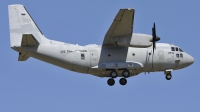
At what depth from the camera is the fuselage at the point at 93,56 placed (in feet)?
198

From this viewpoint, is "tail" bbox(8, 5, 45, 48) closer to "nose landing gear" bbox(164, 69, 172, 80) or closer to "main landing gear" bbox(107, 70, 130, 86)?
"main landing gear" bbox(107, 70, 130, 86)

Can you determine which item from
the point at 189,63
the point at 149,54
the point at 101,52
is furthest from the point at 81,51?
the point at 189,63

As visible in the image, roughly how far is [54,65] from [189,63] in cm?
1191

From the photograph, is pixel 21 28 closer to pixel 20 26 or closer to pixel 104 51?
pixel 20 26

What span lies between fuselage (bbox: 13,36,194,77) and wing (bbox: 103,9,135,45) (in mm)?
930

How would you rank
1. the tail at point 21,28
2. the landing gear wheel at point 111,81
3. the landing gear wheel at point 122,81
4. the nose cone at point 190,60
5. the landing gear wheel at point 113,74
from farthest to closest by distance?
the nose cone at point 190,60
the landing gear wheel at point 111,81
the landing gear wheel at point 122,81
the landing gear wheel at point 113,74
the tail at point 21,28

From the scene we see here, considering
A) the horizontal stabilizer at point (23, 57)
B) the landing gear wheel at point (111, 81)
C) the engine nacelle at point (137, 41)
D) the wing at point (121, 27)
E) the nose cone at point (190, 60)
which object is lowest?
the landing gear wheel at point (111, 81)

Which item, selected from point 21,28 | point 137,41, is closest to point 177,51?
point 137,41

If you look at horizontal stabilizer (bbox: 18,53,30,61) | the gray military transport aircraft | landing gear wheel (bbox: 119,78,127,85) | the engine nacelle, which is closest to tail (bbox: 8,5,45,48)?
the gray military transport aircraft

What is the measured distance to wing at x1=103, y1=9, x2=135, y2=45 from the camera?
5722cm

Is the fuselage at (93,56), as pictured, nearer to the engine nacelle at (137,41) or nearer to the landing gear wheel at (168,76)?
the landing gear wheel at (168,76)

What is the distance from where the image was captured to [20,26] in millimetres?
61406

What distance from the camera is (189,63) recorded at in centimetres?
6356

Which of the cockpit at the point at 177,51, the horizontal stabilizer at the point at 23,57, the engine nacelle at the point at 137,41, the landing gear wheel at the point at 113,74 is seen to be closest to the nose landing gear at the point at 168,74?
the cockpit at the point at 177,51
